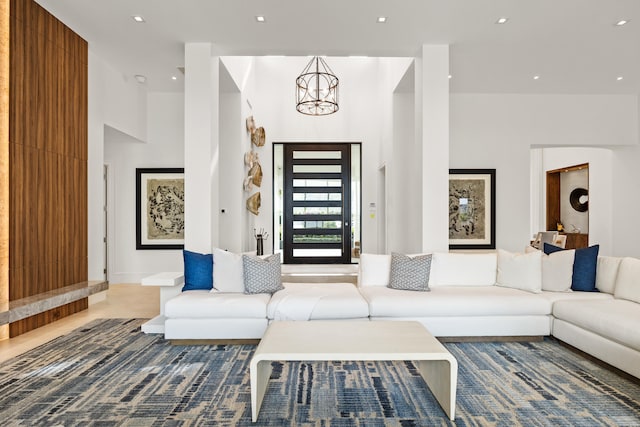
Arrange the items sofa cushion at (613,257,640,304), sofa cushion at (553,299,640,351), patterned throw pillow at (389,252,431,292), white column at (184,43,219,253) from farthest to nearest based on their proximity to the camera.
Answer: white column at (184,43,219,253) < patterned throw pillow at (389,252,431,292) < sofa cushion at (613,257,640,304) < sofa cushion at (553,299,640,351)

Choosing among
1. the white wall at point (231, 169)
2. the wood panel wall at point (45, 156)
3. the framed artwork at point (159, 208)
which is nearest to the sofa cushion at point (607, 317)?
the white wall at point (231, 169)

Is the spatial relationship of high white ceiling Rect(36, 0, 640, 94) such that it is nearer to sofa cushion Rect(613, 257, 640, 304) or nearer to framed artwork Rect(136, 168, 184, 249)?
framed artwork Rect(136, 168, 184, 249)

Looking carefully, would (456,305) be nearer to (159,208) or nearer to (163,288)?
(163,288)

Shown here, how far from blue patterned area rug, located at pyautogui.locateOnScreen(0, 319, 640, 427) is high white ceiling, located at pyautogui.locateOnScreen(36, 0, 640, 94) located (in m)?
3.23

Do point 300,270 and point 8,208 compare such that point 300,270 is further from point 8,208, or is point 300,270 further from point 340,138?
point 8,208

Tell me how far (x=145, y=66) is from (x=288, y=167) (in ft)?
11.4

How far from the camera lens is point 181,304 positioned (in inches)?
148

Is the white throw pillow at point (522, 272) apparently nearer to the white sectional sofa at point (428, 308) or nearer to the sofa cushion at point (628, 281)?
the white sectional sofa at point (428, 308)

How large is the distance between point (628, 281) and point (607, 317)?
0.91 meters

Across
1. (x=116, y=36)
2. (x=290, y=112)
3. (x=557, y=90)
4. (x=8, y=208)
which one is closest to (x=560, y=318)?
(x=557, y=90)

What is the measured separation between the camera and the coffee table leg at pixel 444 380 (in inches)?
93.3

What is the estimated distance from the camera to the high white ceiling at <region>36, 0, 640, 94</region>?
4.16 meters

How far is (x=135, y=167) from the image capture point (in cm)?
734

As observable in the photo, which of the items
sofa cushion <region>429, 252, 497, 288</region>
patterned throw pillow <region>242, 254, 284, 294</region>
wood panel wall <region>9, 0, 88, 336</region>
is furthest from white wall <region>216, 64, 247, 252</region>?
sofa cushion <region>429, 252, 497, 288</region>
